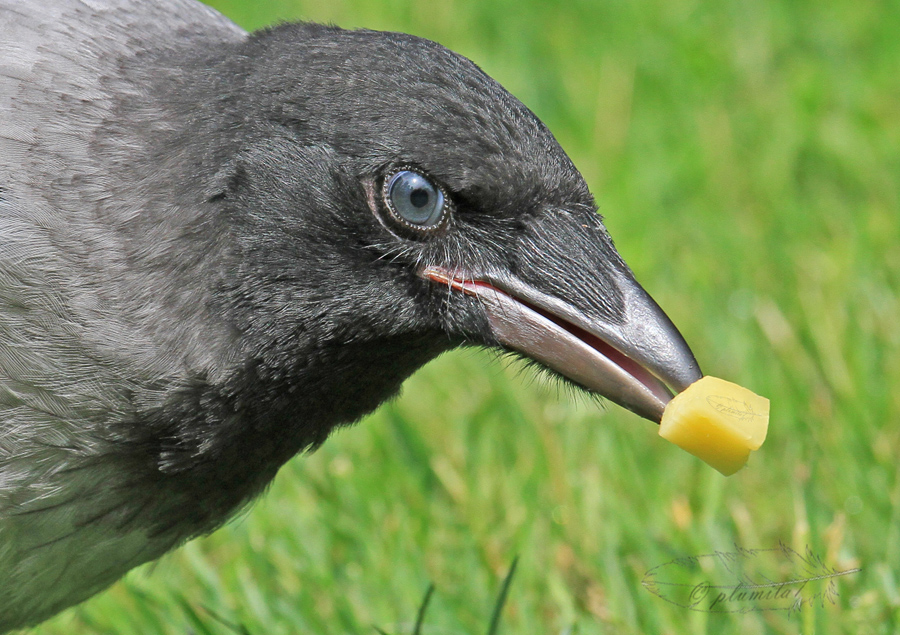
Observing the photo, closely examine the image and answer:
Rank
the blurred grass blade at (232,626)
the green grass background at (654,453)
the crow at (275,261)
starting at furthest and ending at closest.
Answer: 1. the green grass background at (654,453)
2. the blurred grass blade at (232,626)
3. the crow at (275,261)

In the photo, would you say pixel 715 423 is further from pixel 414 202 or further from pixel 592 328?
pixel 414 202

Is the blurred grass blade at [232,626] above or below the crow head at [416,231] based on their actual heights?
below

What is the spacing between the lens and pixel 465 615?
13.1 feet

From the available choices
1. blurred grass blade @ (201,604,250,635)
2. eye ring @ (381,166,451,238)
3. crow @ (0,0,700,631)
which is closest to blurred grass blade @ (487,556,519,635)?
blurred grass blade @ (201,604,250,635)

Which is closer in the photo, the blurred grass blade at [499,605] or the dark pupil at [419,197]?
the dark pupil at [419,197]

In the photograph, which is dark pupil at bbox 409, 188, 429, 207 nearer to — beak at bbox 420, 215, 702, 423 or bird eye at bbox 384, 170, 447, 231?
bird eye at bbox 384, 170, 447, 231

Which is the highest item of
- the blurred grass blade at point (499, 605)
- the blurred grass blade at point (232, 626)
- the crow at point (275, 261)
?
the crow at point (275, 261)

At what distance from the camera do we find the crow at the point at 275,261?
9.87ft

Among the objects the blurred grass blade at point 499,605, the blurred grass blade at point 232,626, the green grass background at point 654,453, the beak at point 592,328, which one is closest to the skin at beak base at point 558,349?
the beak at point 592,328

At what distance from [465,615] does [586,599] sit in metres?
0.44

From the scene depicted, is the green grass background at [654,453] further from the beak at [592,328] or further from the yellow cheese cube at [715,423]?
the yellow cheese cube at [715,423]

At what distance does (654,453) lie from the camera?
15.8ft

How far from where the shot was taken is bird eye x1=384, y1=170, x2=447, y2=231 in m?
2.97

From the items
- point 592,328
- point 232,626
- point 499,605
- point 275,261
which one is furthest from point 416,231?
point 232,626
